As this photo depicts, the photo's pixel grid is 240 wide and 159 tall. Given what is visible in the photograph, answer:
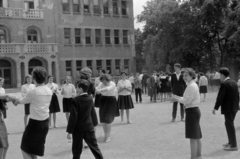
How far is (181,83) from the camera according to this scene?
1212 cm

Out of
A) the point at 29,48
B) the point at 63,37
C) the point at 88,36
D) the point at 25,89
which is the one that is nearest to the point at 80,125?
the point at 25,89

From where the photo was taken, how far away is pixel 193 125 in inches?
252

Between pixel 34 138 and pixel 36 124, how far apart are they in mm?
232

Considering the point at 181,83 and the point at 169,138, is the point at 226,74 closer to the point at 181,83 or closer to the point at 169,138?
the point at 169,138

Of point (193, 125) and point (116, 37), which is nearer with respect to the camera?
point (193, 125)

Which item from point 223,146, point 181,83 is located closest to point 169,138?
point 223,146

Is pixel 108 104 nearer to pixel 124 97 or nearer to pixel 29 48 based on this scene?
pixel 124 97

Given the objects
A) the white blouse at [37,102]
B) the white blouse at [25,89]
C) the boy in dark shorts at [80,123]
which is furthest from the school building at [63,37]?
the white blouse at [37,102]

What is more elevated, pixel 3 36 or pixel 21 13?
pixel 21 13

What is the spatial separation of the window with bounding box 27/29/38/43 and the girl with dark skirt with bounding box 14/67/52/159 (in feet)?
102

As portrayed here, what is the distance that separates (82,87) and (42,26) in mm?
31199

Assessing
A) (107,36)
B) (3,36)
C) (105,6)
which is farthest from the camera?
(107,36)

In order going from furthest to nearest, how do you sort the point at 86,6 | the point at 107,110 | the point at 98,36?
the point at 98,36
the point at 86,6
the point at 107,110

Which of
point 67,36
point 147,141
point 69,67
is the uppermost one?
point 67,36
